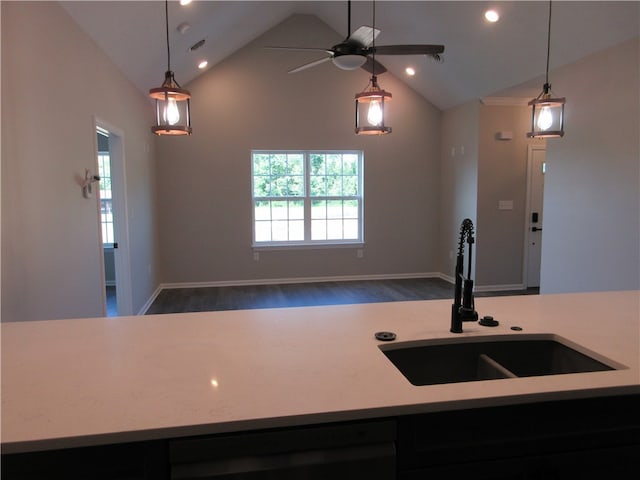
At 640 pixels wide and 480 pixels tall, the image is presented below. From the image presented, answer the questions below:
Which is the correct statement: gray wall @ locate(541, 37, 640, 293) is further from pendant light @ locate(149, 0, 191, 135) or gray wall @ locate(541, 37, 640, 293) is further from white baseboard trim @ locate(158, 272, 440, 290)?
pendant light @ locate(149, 0, 191, 135)

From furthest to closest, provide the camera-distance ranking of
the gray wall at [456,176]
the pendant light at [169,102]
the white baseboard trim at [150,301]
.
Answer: the gray wall at [456,176] < the white baseboard trim at [150,301] < the pendant light at [169,102]

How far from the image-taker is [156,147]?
6.10 meters

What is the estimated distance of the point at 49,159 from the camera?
2557mm

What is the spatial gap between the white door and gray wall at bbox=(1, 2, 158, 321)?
523 centimetres

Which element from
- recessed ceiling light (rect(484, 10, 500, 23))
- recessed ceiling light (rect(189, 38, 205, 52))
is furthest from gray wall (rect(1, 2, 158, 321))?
recessed ceiling light (rect(484, 10, 500, 23))

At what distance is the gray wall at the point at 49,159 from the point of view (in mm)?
2105

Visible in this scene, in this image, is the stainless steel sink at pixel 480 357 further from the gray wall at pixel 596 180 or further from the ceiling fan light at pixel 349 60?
the gray wall at pixel 596 180

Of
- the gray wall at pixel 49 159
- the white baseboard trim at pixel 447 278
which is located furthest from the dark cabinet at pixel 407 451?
the white baseboard trim at pixel 447 278

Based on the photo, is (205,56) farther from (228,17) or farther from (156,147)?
(156,147)

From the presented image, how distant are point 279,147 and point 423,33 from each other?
2504 millimetres

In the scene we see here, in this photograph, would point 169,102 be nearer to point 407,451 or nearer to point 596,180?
point 407,451

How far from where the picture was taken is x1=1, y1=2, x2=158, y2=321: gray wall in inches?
82.9

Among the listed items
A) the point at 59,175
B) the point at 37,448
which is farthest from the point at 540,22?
the point at 37,448

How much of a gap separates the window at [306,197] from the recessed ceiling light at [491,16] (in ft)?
9.34
